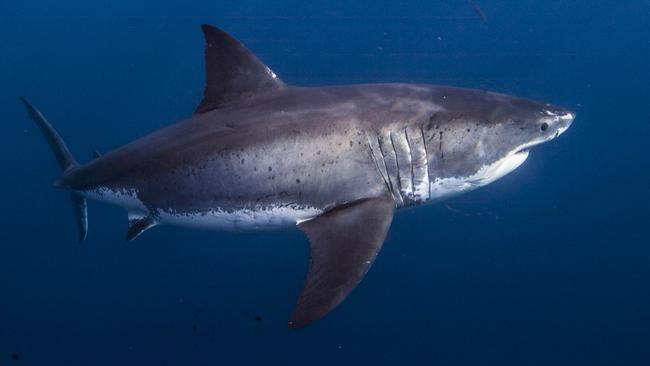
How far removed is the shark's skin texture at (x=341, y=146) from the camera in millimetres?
3688

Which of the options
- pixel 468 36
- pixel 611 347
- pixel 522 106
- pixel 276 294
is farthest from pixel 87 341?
pixel 468 36

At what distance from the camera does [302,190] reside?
3.86 meters

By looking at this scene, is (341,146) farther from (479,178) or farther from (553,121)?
(553,121)

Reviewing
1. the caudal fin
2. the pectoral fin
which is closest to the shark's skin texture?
the pectoral fin

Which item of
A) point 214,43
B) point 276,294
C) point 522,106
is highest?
point 214,43

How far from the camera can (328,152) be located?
3797 millimetres

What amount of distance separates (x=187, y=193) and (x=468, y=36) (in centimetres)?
2682

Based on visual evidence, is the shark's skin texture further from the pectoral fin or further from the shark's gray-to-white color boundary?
the pectoral fin

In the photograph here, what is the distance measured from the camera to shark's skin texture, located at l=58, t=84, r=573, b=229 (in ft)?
12.1

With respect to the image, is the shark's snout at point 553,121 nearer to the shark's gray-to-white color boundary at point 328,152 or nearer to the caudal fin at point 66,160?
the shark's gray-to-white color boundary at point 328,152

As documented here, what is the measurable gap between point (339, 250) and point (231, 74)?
2.29 metres

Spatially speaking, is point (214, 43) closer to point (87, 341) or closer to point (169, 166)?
point (169, 166)

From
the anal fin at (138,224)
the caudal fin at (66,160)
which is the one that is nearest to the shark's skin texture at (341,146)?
the anal fin at (138,224)

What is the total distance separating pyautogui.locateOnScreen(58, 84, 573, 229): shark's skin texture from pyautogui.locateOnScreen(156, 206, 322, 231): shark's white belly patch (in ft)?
0.05
